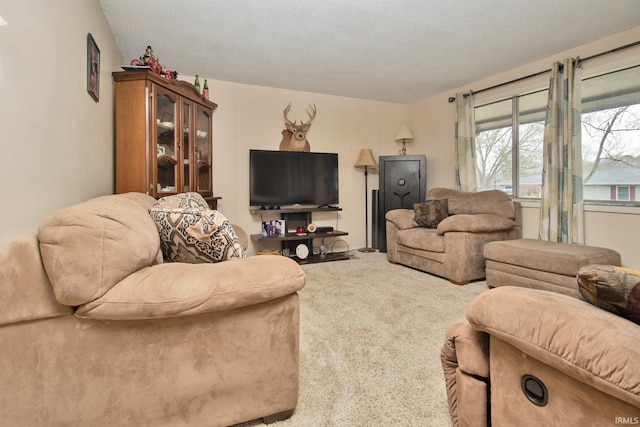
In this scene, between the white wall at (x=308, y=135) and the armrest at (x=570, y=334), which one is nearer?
the armrest at (x=570, y=334)

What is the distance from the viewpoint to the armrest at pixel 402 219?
3862 mm

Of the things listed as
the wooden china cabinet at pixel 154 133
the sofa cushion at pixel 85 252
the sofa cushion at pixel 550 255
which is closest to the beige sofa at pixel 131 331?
the sofa cushion at pixel 85 252

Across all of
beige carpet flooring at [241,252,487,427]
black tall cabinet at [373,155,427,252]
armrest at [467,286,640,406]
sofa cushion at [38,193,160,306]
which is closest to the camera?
armrest at [467,286,640,406]

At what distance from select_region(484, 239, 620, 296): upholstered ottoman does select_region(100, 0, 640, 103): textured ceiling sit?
1892 mm

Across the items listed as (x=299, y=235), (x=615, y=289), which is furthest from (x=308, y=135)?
(x=615, y=289)

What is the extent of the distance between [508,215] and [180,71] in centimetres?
406

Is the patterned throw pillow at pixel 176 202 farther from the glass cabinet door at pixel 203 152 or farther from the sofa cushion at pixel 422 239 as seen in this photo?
the sofa cushion at pixel 422 239

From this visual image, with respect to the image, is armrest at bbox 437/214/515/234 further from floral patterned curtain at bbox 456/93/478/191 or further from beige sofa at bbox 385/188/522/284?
floral patterned curtain at bbox 456/93/478/191

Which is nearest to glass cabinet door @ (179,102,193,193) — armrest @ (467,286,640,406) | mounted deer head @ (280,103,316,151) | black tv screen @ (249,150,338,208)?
black tv screen @ (249,150,338,208)

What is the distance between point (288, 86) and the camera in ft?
14.0

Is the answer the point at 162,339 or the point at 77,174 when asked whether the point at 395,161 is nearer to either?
the point at 77,174

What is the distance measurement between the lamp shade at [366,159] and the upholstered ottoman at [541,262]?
218 cm

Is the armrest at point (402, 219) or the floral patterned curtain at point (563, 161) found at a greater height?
the floral patterned curtain at point (563, 161)

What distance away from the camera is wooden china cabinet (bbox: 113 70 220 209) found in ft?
8.15
